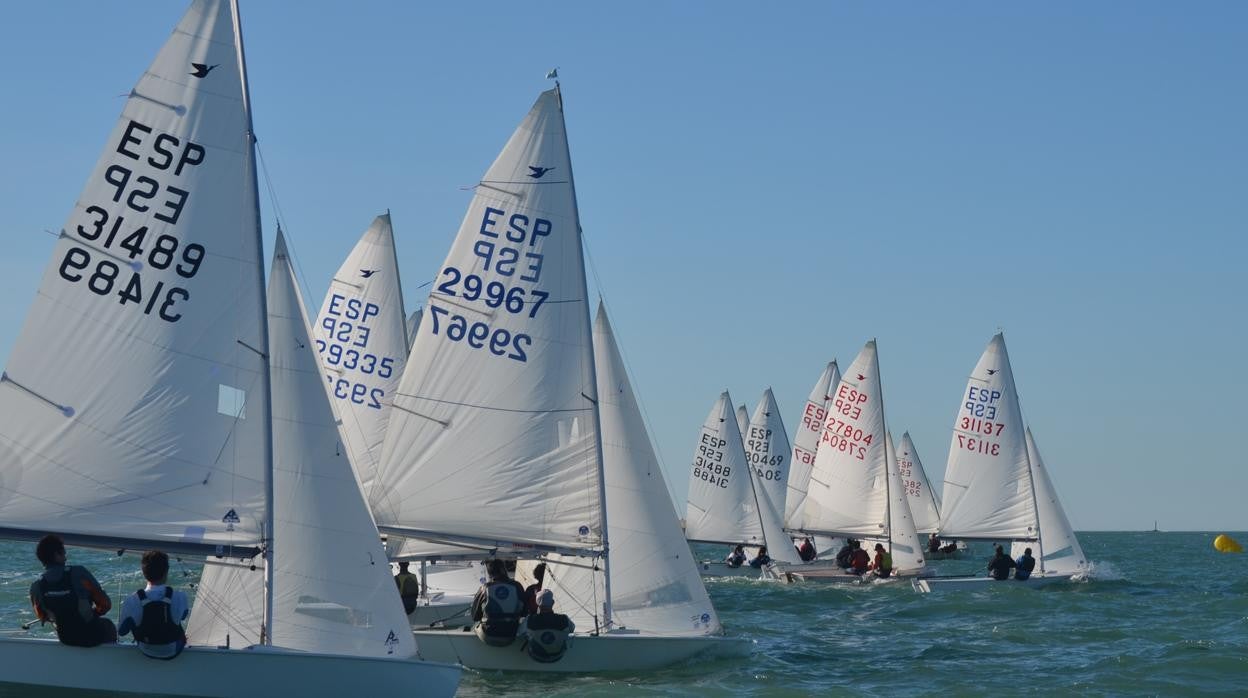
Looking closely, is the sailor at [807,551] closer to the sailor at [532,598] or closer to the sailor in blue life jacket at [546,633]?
the sailor at [532,598]

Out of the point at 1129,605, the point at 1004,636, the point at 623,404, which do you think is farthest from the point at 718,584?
the point at 623,404

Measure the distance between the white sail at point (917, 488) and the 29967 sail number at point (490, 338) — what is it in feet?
139

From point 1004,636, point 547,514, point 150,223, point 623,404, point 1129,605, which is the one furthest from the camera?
point 1129,605

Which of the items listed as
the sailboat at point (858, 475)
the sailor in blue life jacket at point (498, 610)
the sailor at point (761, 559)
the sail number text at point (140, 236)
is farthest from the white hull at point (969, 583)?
the sail number text at point (140, 236)

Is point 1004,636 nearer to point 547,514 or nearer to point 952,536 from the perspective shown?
point 547,514

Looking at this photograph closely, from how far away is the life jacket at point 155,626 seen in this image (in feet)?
40.6

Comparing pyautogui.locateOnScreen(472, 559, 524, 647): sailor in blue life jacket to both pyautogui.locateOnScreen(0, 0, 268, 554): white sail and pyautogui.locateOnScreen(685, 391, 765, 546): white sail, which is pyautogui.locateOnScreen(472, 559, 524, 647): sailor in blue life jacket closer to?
pyautogui.locateOnScreen(0, 0, 268, 554): white sail

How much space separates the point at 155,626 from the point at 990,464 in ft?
92.1

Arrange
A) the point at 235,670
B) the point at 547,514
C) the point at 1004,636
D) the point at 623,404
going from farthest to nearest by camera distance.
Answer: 1. the point at 1004,636
2. the point at 623,404
3. the point at 547,514
4. the point at 235,670

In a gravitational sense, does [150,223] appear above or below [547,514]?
above

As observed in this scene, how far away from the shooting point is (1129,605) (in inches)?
1210

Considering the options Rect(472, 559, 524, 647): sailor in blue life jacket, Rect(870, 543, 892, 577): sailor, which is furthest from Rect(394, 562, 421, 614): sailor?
Rect(870, 543, 892, 577): sailor

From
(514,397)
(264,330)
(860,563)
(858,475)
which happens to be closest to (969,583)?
(860,563)

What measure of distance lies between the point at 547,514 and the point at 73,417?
20.0 ft
